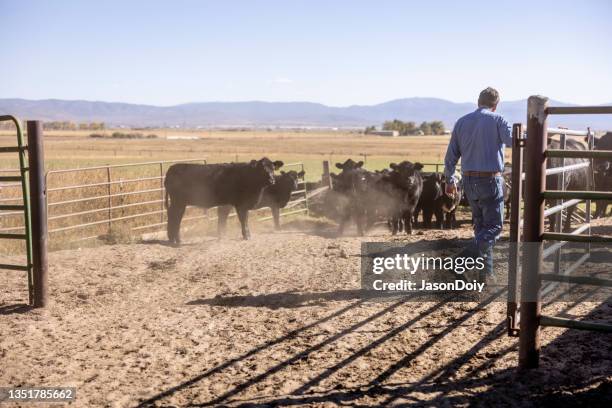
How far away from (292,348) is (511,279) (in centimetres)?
179

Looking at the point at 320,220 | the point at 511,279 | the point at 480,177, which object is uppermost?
the point at 480,177

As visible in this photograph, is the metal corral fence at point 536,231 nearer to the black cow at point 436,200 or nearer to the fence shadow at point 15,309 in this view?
the fence shadow at point 15,309

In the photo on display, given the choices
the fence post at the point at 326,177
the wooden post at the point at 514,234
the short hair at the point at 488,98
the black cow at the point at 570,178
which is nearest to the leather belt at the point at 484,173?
the short hair at the point at 488,98

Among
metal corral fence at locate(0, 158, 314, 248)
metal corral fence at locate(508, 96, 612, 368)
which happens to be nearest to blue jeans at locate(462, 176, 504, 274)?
metal corral fence at locate(508, 96, 612, 368)

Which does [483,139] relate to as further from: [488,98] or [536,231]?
[536,231]

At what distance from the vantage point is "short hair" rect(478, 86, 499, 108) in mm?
6480

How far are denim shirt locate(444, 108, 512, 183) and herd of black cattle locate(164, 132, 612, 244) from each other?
532cm

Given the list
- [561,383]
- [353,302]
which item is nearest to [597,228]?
[353,302]

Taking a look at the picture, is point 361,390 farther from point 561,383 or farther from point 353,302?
point 353,302

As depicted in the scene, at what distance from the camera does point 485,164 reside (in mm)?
6320

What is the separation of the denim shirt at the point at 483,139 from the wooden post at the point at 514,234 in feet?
4.76

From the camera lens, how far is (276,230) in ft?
50.0

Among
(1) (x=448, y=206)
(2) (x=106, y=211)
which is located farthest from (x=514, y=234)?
(2) (x=106, y=211)

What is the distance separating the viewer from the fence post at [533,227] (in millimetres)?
4344
